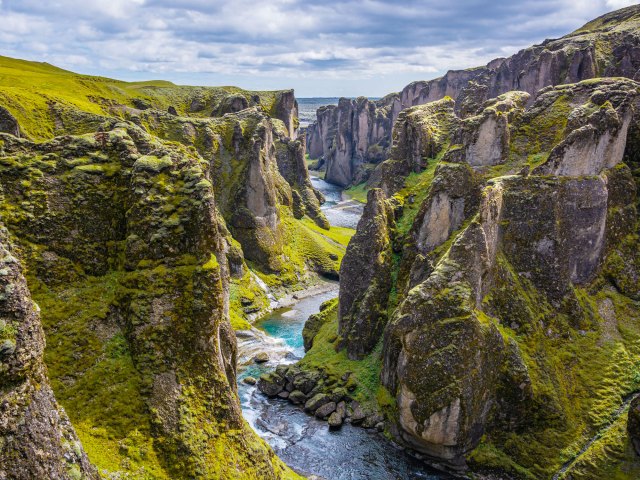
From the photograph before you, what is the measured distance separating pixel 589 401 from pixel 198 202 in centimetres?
3809

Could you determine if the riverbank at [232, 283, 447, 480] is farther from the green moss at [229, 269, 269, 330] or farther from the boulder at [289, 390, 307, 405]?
the green moss at [229, 269, 269, 330]

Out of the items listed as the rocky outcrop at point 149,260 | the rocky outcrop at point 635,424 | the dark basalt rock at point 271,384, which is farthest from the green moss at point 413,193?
the rocky outcrop at point 149,260

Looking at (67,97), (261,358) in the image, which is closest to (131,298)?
(261,358)

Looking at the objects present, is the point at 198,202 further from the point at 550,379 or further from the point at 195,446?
the point at 550,379

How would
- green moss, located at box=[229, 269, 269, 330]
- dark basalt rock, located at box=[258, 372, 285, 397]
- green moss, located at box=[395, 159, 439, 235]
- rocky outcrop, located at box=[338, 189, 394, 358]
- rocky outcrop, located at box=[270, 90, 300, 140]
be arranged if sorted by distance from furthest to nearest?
1. rocky outcrop, located at box=[270, 90, 300, 140]
2. green moss, located at box=[229, 269, 269, 330]
3. green moss, located at box=[395, 159, 439, 235]
4. rocky outcrop, located at box=[338, 189, 394, 358]
5. dark basalt rock, located at box=[258, 372, 285, 397]

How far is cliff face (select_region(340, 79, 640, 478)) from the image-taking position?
137 feet

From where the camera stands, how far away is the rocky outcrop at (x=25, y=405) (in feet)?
50.0

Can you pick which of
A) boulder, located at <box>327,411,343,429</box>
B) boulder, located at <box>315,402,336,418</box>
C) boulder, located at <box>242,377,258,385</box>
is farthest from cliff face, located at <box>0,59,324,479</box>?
boulder, located at <box>242,377,258,385</box>

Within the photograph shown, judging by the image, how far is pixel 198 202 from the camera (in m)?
27.4

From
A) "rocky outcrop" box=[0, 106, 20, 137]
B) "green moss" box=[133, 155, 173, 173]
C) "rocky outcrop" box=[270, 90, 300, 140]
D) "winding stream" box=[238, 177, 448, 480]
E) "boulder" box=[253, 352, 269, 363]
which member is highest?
"rocky outcrop" box=[270, 90, 300, 140]

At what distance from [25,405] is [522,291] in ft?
140

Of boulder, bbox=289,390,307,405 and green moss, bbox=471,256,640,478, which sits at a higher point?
green moss, bbox=471,256,640,478

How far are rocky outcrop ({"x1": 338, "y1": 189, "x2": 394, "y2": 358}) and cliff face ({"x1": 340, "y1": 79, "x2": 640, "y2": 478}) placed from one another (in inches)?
14.6

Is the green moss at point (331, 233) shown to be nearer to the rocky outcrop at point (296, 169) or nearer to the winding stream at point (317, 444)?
the rocky outcrop at point (296, 169)
